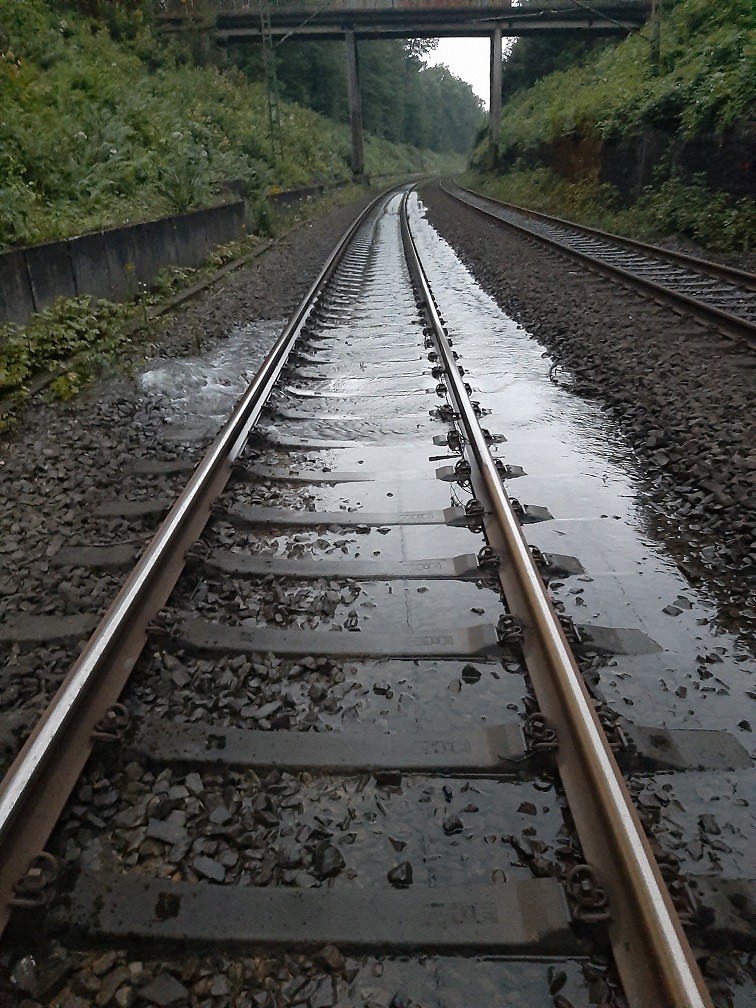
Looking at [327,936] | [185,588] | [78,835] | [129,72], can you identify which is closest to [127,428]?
[185,588]

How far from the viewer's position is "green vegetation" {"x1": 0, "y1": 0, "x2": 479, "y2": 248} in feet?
33.4

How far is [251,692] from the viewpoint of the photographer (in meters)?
2.72

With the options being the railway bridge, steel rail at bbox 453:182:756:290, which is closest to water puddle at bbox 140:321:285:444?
steel rail at bbox 453:182:756:290

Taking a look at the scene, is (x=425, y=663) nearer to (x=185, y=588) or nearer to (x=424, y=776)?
(x=424, y=776)

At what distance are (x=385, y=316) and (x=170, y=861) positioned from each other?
8.40 m

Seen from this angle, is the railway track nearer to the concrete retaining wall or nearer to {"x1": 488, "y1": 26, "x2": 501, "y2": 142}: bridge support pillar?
the concrete retaining wall

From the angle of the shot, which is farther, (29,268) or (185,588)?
(29,268)

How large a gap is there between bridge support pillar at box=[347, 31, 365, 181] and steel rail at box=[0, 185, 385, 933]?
137 feet

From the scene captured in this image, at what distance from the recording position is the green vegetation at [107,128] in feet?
33.4

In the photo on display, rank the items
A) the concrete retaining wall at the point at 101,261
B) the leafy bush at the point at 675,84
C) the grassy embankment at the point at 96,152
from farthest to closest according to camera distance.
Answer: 1. the leafy bush at the point at 675,84
2. the grassy embankment at the point at 96,152
3. the concrete retaining wall at the point at 101,261

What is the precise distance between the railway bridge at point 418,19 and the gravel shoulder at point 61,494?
34266 millimetres

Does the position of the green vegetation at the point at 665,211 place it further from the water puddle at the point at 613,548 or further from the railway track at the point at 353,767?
the railway track at the point at 353,767

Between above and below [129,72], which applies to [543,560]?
below

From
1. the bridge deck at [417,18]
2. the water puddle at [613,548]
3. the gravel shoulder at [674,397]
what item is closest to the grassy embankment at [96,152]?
the water puddle at [613,548]
